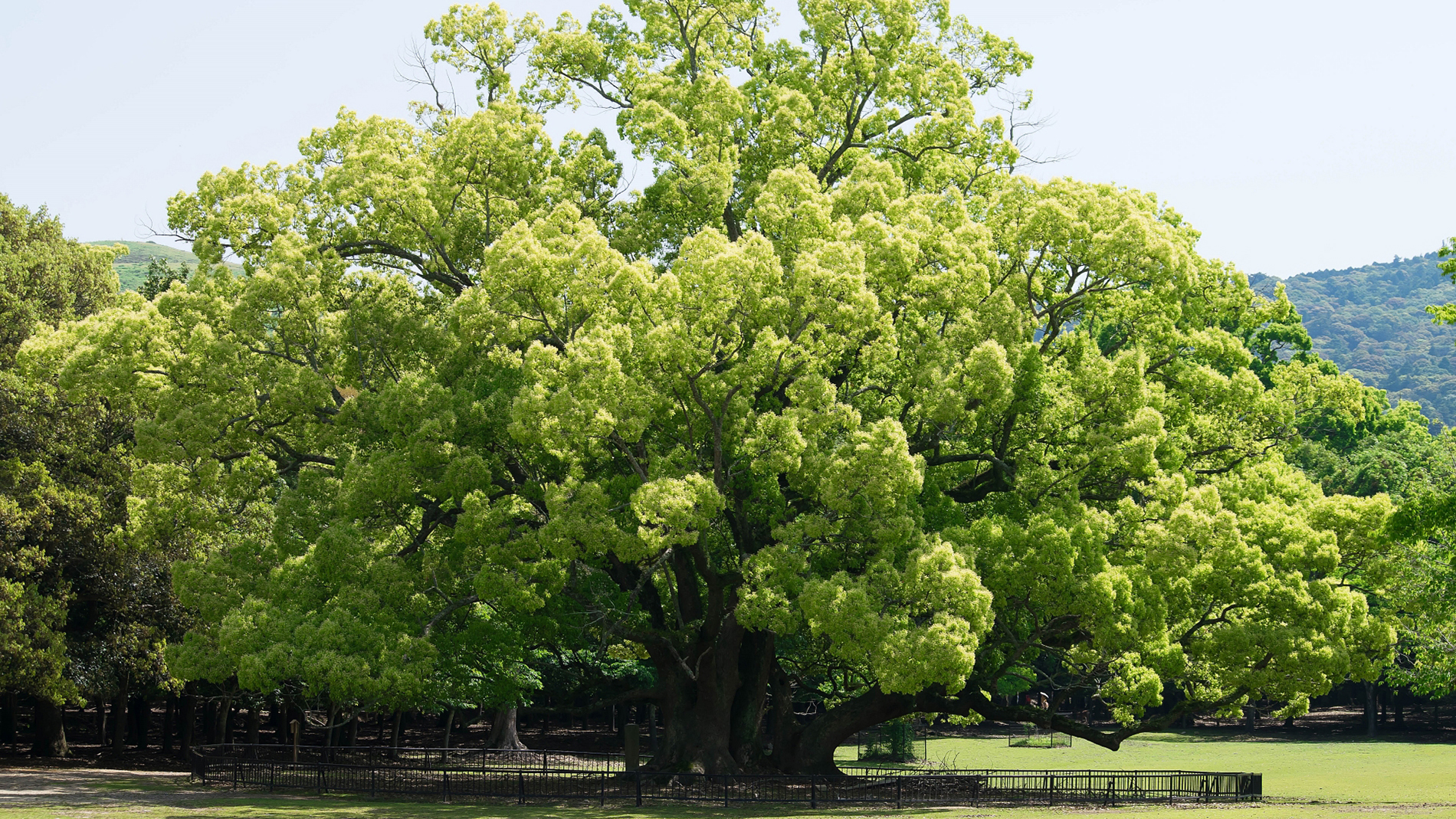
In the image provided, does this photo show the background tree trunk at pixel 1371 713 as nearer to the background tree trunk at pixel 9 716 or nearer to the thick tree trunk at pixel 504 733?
the thick tree trunk at pixel 504 733

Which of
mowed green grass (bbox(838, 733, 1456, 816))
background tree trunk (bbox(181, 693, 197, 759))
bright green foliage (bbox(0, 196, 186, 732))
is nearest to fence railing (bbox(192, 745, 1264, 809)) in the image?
mowed green grass (bbox(838, 733, 1456, 816))

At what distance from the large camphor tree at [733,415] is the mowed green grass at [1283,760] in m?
5.75

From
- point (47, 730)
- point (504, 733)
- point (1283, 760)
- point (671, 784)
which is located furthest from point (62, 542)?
point (1283, 760)

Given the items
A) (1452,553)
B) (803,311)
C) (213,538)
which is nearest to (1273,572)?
(1452,553)

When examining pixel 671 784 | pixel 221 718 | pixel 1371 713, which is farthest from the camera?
pixel 1371 713

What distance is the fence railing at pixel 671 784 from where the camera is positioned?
22531mm

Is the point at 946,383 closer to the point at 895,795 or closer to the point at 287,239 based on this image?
the point at 895,795

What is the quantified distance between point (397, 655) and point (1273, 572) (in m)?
16.2

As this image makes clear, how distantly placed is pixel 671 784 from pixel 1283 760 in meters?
28.5

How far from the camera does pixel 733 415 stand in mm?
21609

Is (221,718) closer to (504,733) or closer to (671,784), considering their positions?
(504,733)

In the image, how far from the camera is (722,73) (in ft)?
87.6

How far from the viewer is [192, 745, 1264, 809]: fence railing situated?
887 inches

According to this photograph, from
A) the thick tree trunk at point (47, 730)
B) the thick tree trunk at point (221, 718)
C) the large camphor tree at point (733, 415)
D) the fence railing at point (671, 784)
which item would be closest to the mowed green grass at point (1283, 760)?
the fence railing at point (671, 784)
